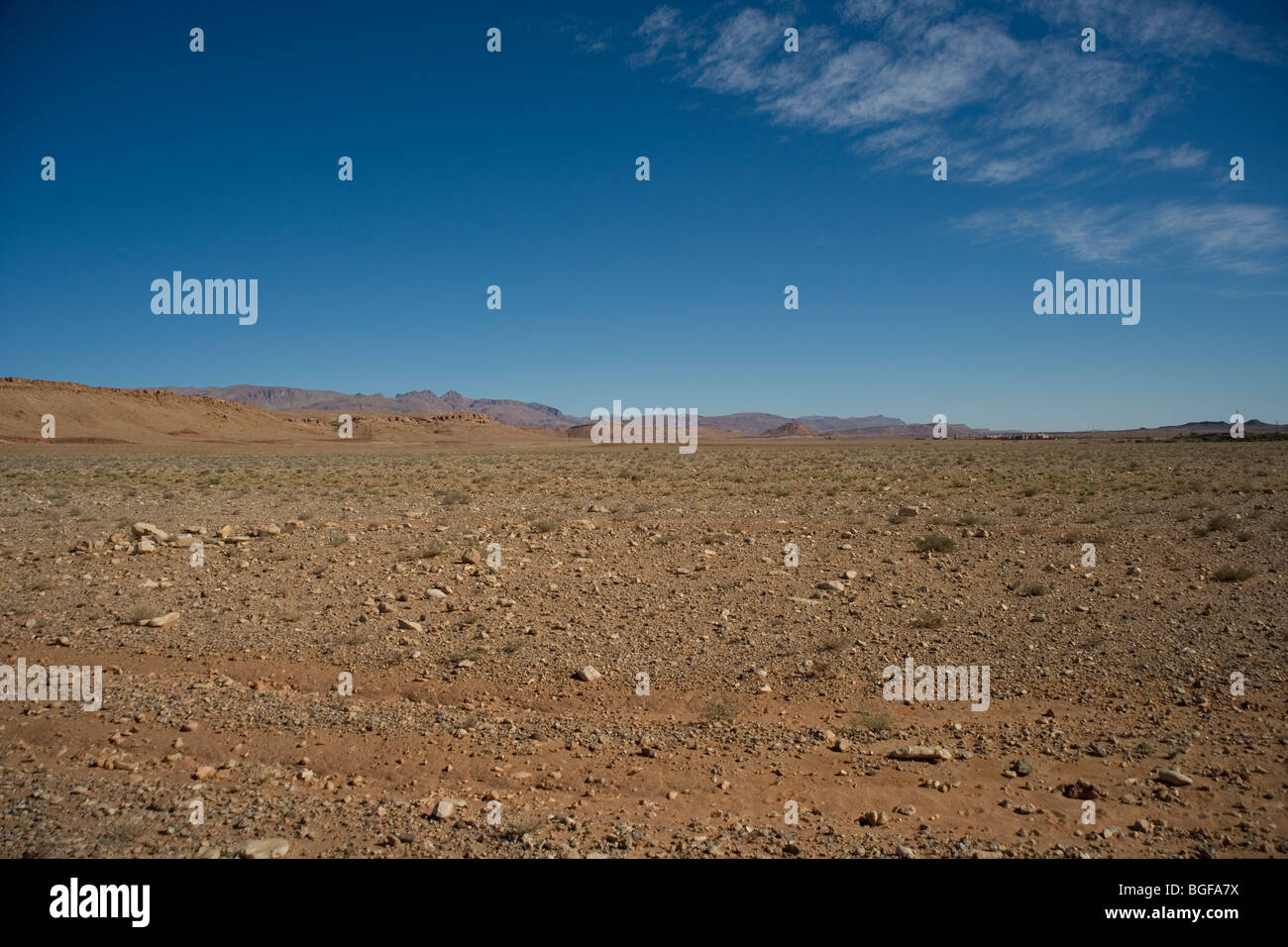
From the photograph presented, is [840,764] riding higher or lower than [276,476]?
lower

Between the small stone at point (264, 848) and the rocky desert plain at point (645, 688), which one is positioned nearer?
the small stone at point (264, 848)

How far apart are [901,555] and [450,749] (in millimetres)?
7908

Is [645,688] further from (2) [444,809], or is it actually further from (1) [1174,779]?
(1) [1174,779]

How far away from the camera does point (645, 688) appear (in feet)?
21.3

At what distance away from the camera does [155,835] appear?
3.90 meters

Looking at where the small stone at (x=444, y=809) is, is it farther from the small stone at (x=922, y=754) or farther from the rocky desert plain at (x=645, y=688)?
the small stone at (x=922, y=754)

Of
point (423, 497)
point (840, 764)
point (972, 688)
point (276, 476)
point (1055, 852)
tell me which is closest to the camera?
point (1055, 852)

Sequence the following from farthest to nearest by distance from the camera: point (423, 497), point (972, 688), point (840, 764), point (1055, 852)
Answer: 1. point (423, 497)
2. point (972, 688)
3. point (840, 764)
4. point (1055, 852)

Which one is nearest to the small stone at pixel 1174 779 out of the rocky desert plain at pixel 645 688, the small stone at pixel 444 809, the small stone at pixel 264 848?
the rocky desert plain at pixel 645 688

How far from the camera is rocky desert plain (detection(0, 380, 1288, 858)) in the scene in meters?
4.14

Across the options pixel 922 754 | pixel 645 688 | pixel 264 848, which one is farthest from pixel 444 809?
pixel 922 754

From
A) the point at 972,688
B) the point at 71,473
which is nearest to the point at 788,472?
the point at 972,688

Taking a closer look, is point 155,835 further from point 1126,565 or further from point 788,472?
point 788,472

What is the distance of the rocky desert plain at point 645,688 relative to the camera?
163 inches
